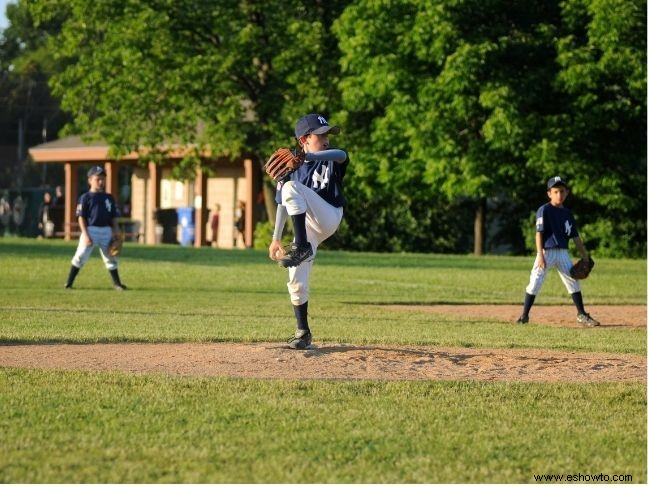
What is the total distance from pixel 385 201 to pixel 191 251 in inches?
310

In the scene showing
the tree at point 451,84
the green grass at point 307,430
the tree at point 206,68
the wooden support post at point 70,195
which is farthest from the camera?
the wooden support post at point 70,195

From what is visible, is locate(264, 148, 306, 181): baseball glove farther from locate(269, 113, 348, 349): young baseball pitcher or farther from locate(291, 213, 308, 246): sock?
locate(291, 213, 308, 246): sock

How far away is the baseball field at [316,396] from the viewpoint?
22.2ft

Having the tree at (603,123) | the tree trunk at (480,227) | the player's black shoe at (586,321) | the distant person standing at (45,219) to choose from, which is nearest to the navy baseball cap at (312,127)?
→ the player's black shoe at (586,321)

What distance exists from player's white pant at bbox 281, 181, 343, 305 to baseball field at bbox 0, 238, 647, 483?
0.52 meters

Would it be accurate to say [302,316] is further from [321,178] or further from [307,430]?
[307,430]

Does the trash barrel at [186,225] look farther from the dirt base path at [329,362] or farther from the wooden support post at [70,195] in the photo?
the dirt base path at [329,362]

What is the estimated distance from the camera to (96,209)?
64.9ft

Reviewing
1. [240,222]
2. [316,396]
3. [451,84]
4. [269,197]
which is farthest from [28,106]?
[316,396]

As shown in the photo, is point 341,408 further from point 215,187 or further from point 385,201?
point 215,187

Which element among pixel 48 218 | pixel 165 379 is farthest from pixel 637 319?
pixel 48 218

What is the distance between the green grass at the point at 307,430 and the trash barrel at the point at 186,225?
36.0 m

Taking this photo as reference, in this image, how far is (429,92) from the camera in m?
34.7

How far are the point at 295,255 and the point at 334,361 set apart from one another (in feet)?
2.81
